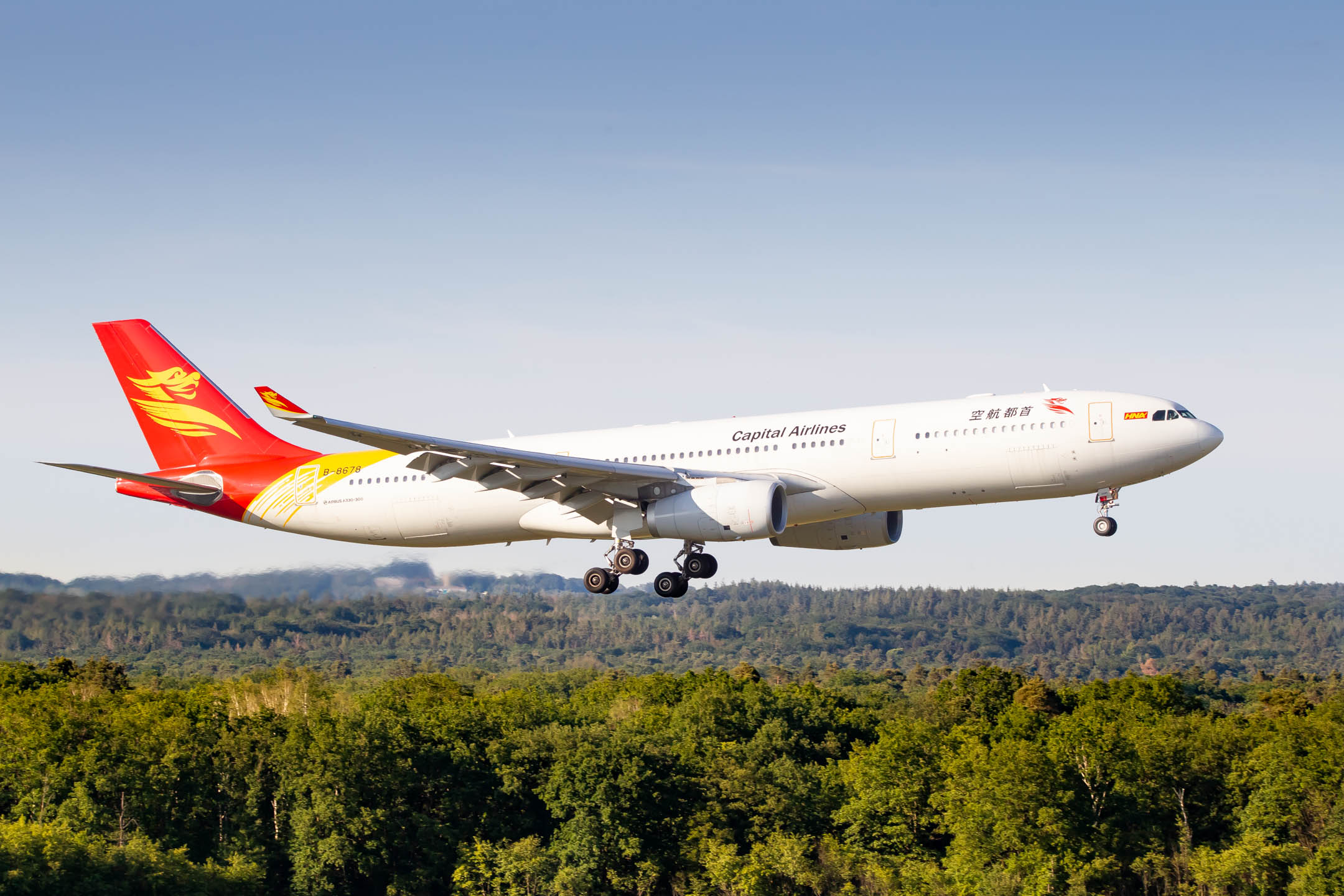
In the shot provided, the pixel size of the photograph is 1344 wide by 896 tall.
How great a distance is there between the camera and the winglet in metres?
35.5

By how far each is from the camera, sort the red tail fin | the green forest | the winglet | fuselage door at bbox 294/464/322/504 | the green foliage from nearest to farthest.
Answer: the winglet < fuselage door at bbox 294/464/322/504 < the red tail fin < the green foliage < the green forest

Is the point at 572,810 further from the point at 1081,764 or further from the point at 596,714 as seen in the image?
the point at 1081,764

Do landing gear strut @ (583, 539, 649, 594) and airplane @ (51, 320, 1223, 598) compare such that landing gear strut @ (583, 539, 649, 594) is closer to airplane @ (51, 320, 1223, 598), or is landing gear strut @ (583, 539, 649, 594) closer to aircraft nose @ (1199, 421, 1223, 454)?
airplane @ (51, 320, 1223, 598)

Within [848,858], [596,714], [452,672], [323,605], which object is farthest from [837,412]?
[452,672]

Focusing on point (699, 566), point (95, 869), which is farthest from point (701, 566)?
point (95, 869)

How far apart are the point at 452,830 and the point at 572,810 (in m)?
7.27

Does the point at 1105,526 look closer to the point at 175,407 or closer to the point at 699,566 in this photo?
the point at 699,566

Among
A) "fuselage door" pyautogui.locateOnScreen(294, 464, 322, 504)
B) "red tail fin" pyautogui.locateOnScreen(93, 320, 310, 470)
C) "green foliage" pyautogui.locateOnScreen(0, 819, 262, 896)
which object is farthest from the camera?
"green foliage" pyautogui.locateOnScreen(0, 819, 262, 896)

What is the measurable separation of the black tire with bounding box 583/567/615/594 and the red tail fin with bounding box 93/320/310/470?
12225 millimetres

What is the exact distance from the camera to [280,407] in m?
35.8

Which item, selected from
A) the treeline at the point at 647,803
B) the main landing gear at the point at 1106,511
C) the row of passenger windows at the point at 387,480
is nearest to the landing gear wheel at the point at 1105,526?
the main landing gear at the point at 1106,511

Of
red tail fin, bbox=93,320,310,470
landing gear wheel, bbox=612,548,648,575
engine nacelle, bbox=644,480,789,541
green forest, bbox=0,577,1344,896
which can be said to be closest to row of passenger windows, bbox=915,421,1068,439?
engine nacelle, bbox=644,480,789,541

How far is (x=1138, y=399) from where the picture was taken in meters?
38.8

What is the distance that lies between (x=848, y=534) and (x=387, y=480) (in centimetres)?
1513
